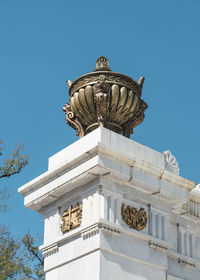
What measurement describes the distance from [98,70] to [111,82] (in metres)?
0.52

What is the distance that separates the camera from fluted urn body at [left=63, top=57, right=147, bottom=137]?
448 inches

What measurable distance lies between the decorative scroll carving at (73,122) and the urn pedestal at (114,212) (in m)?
0.70

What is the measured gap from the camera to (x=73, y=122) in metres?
12.0

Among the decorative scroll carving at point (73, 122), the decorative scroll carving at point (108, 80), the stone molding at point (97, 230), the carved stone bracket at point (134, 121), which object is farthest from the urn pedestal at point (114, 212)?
the decorative scroll carving at point (108, 80)

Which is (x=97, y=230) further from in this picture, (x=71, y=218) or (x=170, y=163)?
(x=170, y=163)

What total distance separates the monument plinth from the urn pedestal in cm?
2

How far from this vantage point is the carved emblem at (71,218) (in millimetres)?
10578

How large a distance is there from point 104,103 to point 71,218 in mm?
2175

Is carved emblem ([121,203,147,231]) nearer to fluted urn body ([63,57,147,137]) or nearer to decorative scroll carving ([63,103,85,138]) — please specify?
fluted urn body ([63,57,147,137])

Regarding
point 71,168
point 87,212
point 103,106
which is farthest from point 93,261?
point 103,106

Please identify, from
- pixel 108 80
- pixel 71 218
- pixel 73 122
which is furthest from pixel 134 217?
pixel 108 80

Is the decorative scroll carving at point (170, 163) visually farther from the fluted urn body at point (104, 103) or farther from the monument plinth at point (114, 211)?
the fluted urn body at point (104, 103)

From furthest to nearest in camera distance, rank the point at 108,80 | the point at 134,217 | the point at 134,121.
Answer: the point at 134,121 < the point at 108,80 < the point at 134,217

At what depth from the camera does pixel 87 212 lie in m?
10.4
